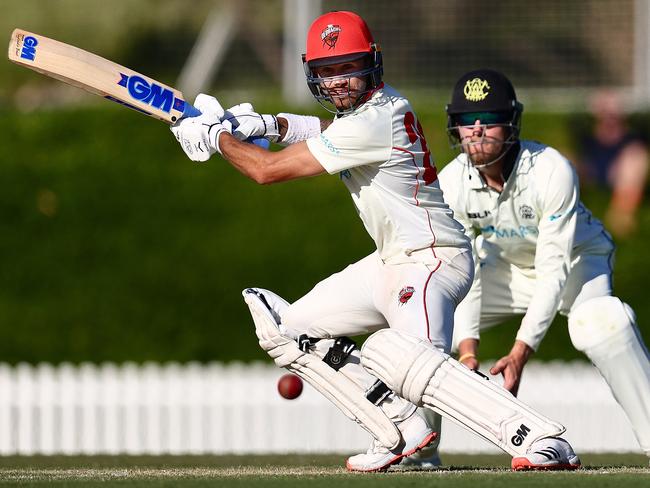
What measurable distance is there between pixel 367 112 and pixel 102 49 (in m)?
13.3

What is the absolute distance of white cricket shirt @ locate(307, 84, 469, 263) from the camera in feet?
15.9

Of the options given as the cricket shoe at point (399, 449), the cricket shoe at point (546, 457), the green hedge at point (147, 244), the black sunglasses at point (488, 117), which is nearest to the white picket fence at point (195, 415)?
the green hedge at point (147, 244)

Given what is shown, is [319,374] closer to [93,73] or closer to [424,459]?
[424,459]

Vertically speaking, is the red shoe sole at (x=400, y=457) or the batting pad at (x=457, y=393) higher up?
the batting pad at (x=457, y=393)

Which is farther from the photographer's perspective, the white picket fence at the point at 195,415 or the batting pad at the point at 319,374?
the white picket fence at the point at 195,415

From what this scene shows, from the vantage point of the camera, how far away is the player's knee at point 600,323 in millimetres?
5406

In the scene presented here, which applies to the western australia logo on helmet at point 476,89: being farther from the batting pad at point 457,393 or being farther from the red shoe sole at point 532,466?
the red shoe sole at point 532,466

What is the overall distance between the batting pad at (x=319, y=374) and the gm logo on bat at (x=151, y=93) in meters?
0.83

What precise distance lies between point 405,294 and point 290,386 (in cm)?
104

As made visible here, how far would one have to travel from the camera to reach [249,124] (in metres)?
5.25

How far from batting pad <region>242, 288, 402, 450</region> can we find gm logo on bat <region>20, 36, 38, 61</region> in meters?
1.32

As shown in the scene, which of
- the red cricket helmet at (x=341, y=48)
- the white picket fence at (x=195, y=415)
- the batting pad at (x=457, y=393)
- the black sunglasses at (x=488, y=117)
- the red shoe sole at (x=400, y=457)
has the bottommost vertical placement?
the white picket fence at (x=195, y=415)


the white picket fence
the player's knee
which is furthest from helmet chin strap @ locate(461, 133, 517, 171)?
the white picket fence

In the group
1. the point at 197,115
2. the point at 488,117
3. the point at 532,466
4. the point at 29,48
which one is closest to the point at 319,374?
the point at 532,466
